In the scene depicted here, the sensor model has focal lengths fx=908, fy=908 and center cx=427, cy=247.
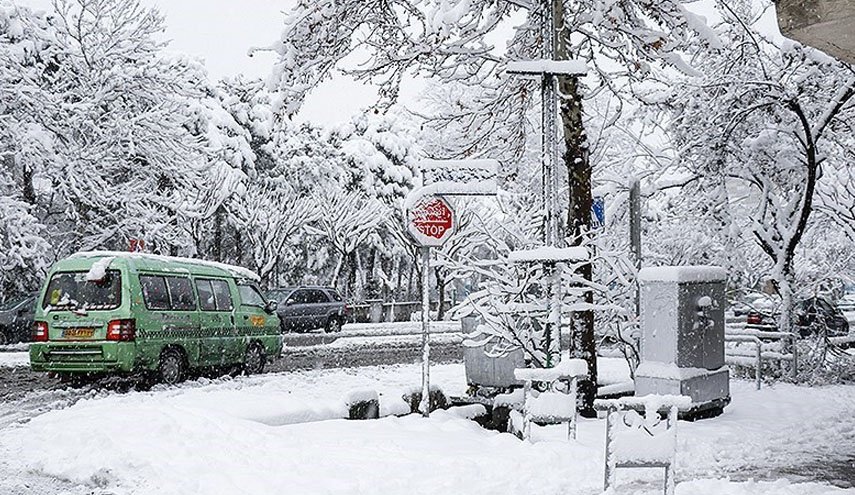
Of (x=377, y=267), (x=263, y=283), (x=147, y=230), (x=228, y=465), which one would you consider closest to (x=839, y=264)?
(x=228, y=465)

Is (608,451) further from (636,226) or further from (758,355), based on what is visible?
(758,355)

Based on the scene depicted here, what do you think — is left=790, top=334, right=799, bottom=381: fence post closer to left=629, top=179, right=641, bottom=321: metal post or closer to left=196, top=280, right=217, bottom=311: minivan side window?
left=629, top=179, right=641, bottom=321: metal post

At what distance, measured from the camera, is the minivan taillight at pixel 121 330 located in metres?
13.9

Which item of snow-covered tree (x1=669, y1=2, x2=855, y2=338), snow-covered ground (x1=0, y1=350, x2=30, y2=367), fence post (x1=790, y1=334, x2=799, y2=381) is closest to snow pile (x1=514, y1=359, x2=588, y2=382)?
snow-covered tree (x1=669, y1=2, x2=855, y2=338)

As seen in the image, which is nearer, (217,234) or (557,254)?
(557,254)

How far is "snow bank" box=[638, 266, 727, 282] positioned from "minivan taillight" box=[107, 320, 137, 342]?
304 inches

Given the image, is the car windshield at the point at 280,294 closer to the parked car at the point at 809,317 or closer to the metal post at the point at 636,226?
the parked car at the point at 809,317

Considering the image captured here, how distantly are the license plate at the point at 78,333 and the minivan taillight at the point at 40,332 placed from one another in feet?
1.25

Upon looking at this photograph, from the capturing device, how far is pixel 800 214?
51.0 feet

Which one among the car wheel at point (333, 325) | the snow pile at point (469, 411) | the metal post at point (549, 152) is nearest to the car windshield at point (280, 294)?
the car wheel at point (333, 325)

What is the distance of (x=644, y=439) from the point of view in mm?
6410

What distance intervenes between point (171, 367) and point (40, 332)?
2098 mm

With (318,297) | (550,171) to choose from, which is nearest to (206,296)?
(550,171)

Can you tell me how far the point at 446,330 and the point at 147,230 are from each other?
429 inches
